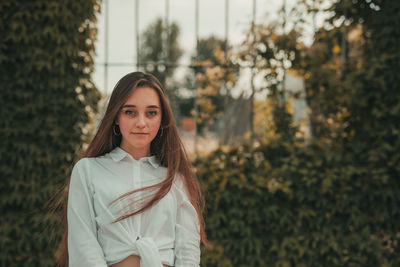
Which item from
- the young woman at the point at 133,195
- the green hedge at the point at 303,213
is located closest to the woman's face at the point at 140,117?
the young woman at the point at 133,195

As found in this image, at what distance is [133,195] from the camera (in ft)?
5.44

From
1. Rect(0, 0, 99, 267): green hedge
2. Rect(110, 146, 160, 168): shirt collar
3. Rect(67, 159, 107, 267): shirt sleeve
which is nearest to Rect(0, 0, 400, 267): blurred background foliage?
Rect(0, 0, 99, 267): green hedge

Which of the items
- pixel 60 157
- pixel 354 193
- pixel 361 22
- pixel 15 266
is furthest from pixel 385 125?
pixel 15 266

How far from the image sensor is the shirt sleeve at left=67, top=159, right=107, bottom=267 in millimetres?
1545

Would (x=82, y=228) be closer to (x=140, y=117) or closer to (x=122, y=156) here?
(x=122, y=156)

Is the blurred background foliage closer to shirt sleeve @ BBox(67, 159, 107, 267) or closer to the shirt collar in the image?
the shirt collar

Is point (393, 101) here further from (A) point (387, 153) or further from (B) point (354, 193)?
(B) point (354, 193)

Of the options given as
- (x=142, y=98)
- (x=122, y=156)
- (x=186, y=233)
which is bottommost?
(x=186, y=233)

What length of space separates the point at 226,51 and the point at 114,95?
226 cm

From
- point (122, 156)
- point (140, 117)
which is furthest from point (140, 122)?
point (122, 156)

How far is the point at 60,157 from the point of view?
3416mm

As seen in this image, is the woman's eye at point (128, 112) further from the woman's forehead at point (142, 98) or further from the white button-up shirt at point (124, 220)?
the white button-up shirt at point (124, 220)

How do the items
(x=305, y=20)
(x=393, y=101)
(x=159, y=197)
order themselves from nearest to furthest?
(x=159, y=197)
(x=393, y=101)
(x=305, y=20)

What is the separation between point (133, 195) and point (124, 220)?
11 cm
